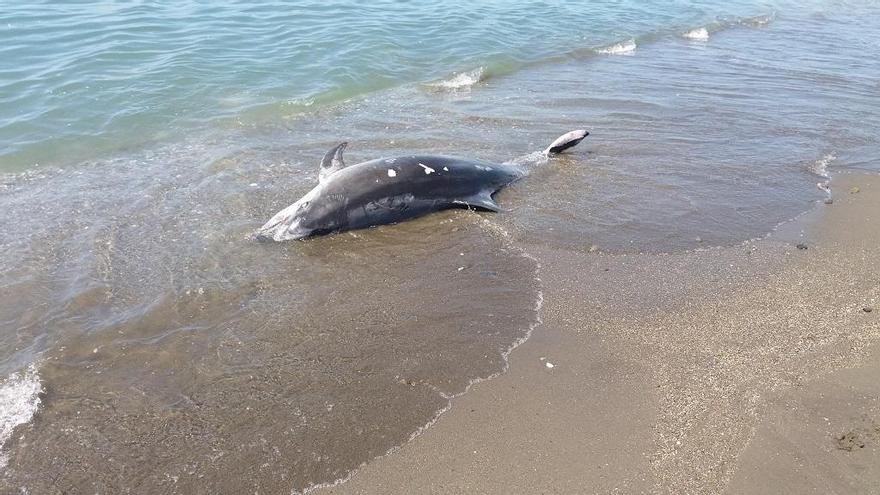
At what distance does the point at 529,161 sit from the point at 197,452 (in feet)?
21.1

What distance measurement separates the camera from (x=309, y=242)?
6.84 metres

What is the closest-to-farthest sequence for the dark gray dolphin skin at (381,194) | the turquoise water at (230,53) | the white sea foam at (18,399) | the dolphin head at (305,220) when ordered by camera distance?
the white sea foam at (18,399)
the dolphin head at (305,220)
the dark gray dolphin skin at (381,194)
the turquoise water at (230,53)

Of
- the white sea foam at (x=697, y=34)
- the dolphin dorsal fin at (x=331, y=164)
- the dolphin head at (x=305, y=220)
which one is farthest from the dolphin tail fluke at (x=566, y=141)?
the white sea foam at (x=697, y=34)

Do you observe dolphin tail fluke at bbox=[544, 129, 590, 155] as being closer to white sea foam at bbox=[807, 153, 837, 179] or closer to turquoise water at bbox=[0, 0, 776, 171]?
white sea foam at bbox=[807, 153, 837, 179]

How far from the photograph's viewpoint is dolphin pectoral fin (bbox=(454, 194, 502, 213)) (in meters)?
7.40

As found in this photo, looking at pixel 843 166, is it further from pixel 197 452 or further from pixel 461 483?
pixel 197 452

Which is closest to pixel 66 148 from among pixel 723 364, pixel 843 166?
pixel 723 364

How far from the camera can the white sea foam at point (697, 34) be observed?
18.3 m

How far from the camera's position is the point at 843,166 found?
858cm

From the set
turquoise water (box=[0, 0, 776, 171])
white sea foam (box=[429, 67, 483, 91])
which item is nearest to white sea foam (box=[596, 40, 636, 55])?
turquoise water (box=[0, 0, 776, 171])

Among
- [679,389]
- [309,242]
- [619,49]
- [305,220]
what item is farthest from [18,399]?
[619,49]

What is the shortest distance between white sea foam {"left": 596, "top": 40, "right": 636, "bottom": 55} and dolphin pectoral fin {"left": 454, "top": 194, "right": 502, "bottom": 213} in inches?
415

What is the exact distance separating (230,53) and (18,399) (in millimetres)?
11939

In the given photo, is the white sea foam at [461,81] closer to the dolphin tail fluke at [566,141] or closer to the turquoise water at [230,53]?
the turquoise water at [230,53]
